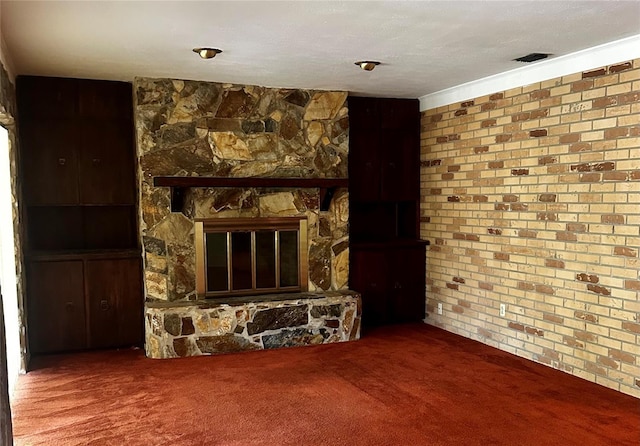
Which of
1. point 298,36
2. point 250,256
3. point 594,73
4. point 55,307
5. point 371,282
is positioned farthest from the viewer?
point 371,282

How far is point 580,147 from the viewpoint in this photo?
3.75 metres

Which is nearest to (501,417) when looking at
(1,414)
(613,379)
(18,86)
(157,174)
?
(613,379)

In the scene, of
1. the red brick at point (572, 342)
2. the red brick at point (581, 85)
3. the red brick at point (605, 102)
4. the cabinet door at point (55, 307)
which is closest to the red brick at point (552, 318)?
the red brick at point (572, 342)

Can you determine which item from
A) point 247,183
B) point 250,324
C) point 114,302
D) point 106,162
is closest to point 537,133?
point 247,183

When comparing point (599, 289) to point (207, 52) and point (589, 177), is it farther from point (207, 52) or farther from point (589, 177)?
point (207, 52)

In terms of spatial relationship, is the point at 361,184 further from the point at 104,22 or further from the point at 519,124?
the point at 104,22

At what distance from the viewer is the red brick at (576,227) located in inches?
147

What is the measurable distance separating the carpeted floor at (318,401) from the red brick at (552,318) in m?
0.37

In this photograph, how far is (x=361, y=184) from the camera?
17.7 ft

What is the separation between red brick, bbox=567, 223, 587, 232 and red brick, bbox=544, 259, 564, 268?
0.86 feet

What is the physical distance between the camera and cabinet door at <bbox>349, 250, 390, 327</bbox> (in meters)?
5.25

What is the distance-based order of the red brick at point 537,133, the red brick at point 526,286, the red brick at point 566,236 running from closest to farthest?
the red brick at point 566,236
the red brick at point 537,133
the red brick at point 526,286

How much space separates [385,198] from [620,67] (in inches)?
98.8

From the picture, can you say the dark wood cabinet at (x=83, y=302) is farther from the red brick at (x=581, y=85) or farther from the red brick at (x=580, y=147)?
the red brick at (x=581, y=85)
